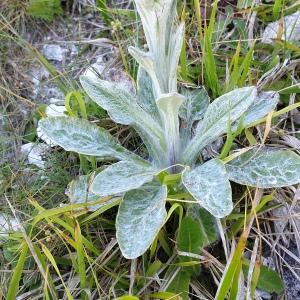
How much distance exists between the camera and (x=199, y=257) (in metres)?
1.63

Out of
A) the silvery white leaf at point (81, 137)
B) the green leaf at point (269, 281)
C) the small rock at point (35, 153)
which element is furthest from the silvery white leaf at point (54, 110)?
the green leaf at point (269, 281)

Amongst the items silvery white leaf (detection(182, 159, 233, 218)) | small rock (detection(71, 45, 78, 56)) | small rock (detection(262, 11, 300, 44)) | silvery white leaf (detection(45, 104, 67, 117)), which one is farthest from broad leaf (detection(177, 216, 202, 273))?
small rock (detection(71, 45, 78, 56))

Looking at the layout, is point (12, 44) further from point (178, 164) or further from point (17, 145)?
point (178, 164)

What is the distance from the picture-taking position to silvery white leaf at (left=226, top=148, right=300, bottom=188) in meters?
1.65

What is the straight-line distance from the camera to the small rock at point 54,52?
254cm

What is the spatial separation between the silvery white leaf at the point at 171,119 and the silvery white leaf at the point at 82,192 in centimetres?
26

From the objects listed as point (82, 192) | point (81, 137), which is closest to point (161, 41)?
point (81, 137)

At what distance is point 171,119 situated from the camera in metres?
1.70

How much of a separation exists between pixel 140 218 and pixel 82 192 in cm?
26

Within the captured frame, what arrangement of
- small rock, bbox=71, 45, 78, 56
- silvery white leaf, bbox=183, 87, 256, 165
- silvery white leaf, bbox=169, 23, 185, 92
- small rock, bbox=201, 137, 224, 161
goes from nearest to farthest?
1. silvery white leaf, bbox=169, 23, 185, 92
2. silvery white leaf, bbox=183, 87, 256, 165
3. small rock, bbox=201, 137, 224, 161
4. small rock, bbox=71, 45, 78, 56

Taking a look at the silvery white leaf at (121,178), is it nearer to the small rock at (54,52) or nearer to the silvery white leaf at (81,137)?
the silvery white leaf at (81,137)

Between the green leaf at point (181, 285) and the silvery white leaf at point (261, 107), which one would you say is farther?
the silvery white leaf at point (261, 107)

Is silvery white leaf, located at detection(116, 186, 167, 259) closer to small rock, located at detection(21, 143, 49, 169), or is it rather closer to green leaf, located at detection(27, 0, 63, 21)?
small rock, located at detection(21, 143, 49, 169)

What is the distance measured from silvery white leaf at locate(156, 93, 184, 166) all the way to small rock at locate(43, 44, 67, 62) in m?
0.94
